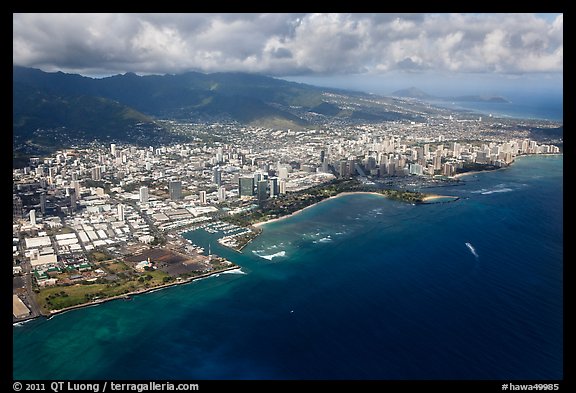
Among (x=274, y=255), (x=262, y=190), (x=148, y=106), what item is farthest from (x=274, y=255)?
(x=148, y=106)

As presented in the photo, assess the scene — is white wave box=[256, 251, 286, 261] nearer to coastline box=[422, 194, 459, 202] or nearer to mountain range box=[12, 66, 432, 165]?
coastline box=[422, 194, 459, 202]

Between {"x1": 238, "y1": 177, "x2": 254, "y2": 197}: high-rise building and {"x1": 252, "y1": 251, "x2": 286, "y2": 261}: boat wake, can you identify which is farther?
{"x1": 238, "y1": 177, "x2": 254, "y2": 197}: high-rise building

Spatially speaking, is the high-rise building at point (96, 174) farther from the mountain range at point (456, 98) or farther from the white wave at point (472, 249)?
the mountain range at point (456, 98)

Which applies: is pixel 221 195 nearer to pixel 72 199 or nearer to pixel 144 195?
pixel 144 195

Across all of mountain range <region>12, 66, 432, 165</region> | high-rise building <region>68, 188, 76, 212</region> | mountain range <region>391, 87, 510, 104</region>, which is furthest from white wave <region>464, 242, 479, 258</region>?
mountain range <region>391, 87, 510, 104</region>

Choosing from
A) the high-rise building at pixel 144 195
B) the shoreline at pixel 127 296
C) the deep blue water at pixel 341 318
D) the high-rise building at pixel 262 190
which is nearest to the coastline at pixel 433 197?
the deep blue water at pixel 341 318

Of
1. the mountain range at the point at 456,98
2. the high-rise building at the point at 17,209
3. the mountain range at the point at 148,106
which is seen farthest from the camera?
the mountain range at the point at 456,98
